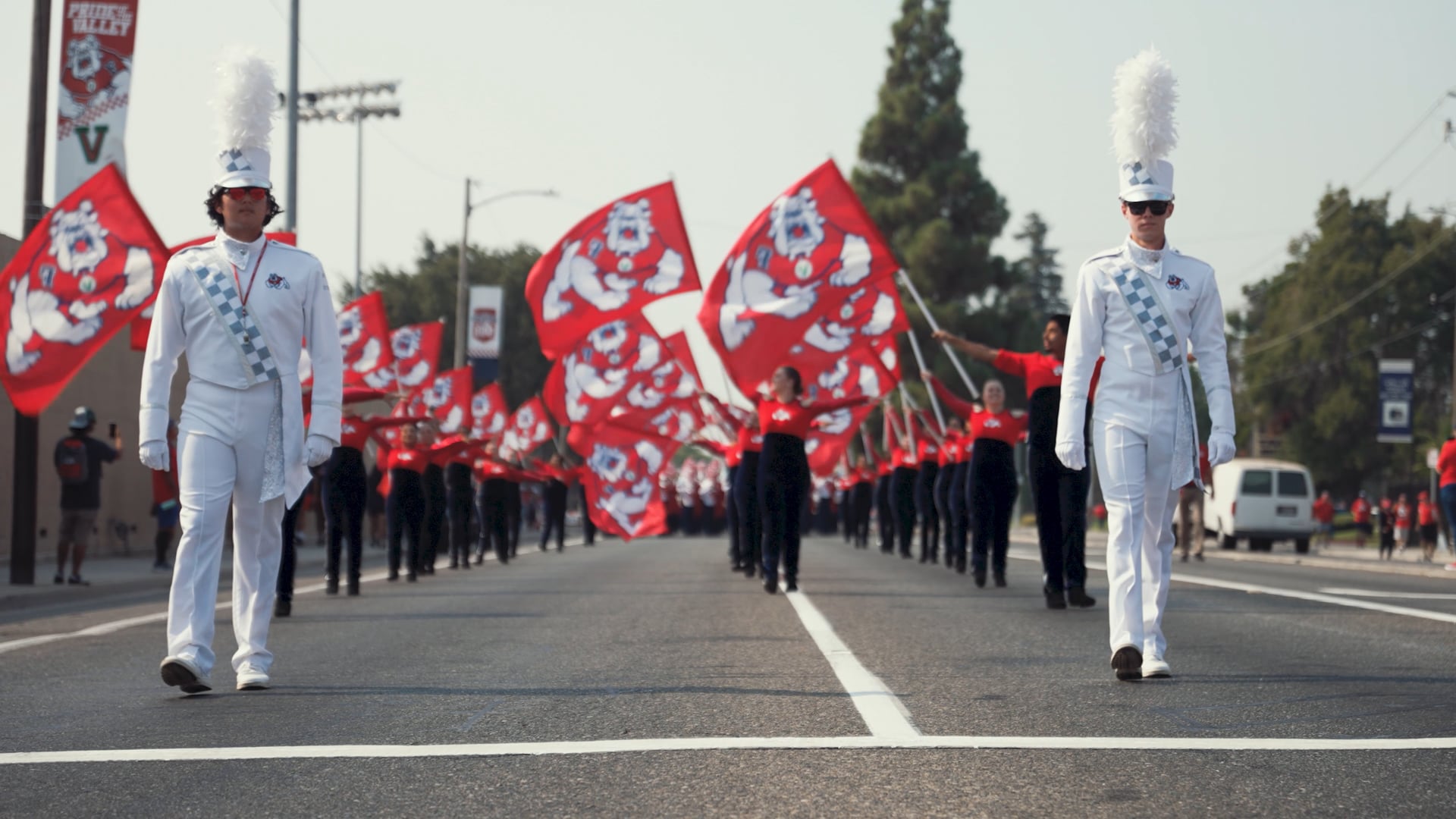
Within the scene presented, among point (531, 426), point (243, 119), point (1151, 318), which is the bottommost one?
point (1151, 318)

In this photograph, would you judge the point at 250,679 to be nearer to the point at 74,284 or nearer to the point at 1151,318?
the point at 1151,318

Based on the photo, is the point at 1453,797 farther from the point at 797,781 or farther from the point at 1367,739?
the point at 797,781

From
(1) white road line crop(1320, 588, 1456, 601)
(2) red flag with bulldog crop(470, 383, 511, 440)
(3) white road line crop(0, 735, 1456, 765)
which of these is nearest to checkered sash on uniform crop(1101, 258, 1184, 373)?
(3) white road line crop(0, 735, 1456, 765)

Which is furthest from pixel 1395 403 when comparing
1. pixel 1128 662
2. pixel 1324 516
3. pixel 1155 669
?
pixel 1128 662

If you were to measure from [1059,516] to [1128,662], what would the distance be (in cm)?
463

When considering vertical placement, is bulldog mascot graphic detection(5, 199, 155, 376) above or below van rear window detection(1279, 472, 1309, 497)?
above

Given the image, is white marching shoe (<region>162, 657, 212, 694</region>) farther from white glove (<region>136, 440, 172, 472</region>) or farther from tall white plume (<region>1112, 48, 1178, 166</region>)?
tall white plume (<region>1112, 48, 1178, 166</region>)

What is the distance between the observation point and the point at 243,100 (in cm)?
759

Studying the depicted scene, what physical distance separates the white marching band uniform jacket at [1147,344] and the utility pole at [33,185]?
41.9 feet

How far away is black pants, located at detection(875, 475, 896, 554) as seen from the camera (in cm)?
2748

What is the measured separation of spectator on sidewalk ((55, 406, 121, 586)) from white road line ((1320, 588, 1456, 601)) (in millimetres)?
11390

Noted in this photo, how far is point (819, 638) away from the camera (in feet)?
32.0

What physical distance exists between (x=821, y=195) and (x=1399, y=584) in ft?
24.0

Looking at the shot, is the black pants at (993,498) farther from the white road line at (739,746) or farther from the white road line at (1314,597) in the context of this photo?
the white road line at (739,746)
